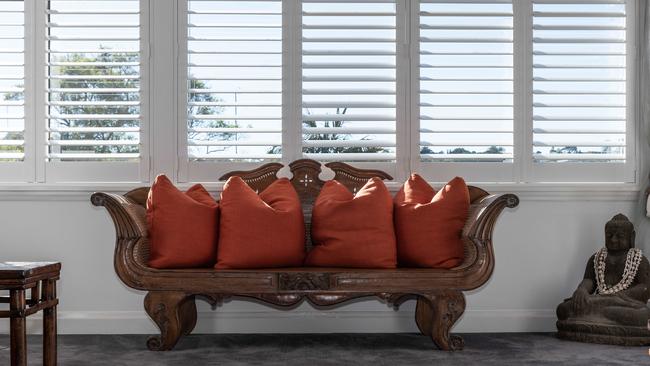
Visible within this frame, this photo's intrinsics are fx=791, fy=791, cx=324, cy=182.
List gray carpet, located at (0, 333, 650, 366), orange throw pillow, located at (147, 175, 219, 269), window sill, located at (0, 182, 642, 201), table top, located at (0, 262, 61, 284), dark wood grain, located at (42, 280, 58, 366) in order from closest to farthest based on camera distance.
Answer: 1. table top, located at (0, 262, 61, 284)
2. dark wood grain, located at (42, 280, 58, 366)
3. gray carpet, located at (0, 333, 650, 366)
4. orange throw pillow, located at (147, 175, 219, 269)
5. window sill, located at (0, 182, 642, 201)

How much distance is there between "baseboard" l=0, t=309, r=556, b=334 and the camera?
4.05 metres

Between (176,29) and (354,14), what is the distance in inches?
36.7

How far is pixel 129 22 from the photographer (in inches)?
163

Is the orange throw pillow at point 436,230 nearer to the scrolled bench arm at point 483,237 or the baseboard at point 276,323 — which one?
the scrolled bench arm at point 483,237

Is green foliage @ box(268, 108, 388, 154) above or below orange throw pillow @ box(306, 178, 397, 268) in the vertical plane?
above

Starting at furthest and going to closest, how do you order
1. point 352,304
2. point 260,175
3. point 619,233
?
point 352,304
point 260,175
point 619,233

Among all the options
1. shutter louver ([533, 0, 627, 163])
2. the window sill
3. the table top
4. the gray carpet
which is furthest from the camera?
shutter louver ([533, 0, 627, 163])

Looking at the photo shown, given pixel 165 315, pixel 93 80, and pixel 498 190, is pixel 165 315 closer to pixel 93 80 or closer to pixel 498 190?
pixel 93 80

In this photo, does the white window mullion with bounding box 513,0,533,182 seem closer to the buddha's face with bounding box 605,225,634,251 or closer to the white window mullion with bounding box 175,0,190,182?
the buddha's face with bounding box 605,225,634,251

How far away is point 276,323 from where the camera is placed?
13.3ft

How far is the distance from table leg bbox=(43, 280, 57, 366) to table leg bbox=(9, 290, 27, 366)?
22 centimetres

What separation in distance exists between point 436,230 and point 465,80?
1.00 metres

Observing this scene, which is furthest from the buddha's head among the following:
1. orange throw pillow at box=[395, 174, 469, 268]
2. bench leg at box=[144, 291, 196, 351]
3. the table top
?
the table top

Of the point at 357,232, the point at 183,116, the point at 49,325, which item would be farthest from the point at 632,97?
the point at 49,325
